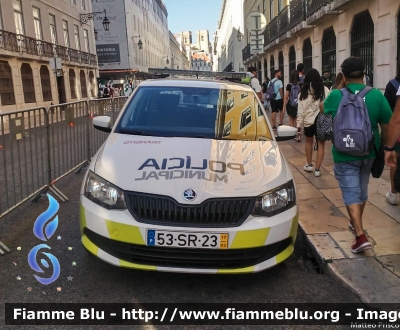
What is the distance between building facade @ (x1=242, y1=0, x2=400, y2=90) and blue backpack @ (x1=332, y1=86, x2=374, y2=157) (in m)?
1.26

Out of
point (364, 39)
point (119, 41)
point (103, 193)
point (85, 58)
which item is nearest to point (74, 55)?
point (85, 58)

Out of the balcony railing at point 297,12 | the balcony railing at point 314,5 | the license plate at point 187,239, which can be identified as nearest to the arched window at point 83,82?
the balcony railing at point 297,12

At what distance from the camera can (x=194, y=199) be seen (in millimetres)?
2936

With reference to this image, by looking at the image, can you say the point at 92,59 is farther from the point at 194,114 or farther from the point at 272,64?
the point at 194,114

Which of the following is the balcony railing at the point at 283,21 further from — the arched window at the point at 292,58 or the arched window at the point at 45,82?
the arched window at the point at 45,82

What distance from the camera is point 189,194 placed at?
2.95m

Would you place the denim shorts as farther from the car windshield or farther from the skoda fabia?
the car windshield

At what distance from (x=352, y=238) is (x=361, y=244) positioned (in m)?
0.40

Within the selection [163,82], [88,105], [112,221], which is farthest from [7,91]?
[112,221]

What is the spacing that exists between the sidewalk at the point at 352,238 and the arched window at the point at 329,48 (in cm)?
879

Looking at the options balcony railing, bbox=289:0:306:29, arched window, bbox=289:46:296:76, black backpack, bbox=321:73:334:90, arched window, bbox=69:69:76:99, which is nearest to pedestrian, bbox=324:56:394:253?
black backpack, bbox=321:73:334:90

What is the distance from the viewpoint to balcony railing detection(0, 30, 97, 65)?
71.9 ft

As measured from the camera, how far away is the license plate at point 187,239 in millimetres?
2885

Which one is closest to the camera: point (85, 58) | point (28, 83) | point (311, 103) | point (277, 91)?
point (311, 103)
